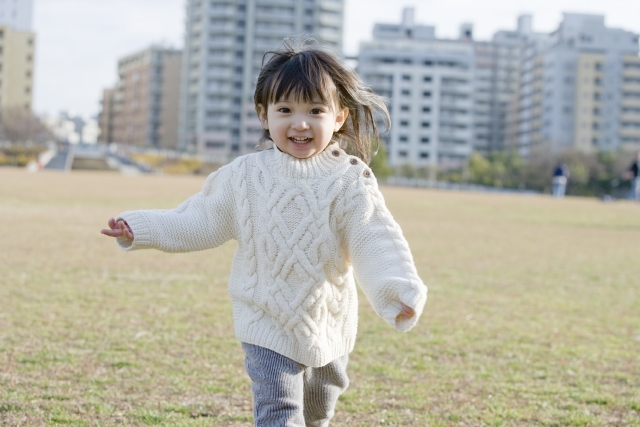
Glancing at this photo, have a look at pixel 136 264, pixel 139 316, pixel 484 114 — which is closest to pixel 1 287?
pixel 139 316

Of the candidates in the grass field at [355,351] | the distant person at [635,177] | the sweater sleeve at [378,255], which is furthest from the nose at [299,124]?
the distant person at [635,177]

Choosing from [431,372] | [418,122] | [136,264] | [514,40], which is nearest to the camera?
[431,372]

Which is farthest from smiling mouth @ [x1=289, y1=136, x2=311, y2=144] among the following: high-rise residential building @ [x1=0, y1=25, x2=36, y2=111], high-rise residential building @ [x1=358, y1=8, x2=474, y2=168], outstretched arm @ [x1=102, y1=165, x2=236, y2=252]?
high-rise residential building @ [x1=0, y1=25, x2=36, y2=111]

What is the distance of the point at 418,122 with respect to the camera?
9644 cm

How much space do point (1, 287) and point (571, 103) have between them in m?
89.3

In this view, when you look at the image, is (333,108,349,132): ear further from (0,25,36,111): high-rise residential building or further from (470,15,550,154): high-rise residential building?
(470,15,550,154): high-rise residential building

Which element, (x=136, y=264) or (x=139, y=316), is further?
(x=136, y=264)

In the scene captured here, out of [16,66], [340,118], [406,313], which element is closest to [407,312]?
[406,313]

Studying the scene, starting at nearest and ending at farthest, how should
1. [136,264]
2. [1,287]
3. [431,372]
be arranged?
[431,372], [1,287], [136,264]

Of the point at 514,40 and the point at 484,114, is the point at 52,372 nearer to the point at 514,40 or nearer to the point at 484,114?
the point at 484,114

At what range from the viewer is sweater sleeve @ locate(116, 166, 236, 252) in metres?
2.83

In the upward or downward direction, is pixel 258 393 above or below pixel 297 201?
below

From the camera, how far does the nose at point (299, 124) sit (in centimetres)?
271

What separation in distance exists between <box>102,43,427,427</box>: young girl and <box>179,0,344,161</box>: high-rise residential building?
294ft
